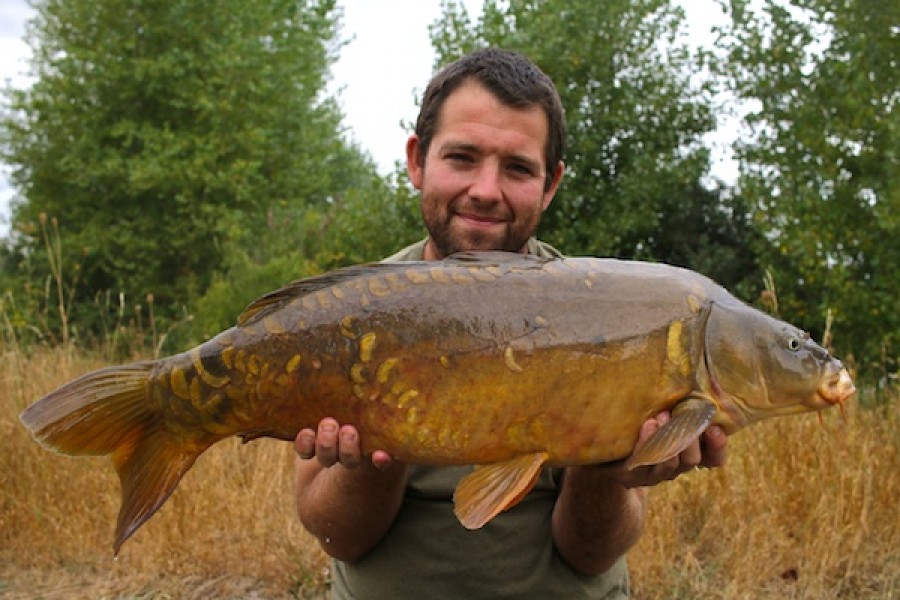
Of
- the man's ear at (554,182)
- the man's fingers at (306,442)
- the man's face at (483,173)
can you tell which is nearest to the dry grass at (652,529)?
the man's ear at (554,182)

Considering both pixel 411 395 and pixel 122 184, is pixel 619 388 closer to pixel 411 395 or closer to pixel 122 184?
pixel 411 395

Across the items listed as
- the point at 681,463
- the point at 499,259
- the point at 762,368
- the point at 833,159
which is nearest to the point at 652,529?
the point at 681,463

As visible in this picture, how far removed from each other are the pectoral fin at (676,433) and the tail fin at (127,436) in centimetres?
85

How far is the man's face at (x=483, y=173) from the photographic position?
7.52 feet

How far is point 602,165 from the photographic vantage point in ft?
40.8

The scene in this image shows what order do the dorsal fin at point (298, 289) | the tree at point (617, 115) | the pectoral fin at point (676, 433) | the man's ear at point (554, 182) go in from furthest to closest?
the tree at point (617, 115)
the man's ear at point (554, 182)
the dorsal fin at point (298, 289)
the pectoral fin at point (676, 433)

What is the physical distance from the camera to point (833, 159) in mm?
9203

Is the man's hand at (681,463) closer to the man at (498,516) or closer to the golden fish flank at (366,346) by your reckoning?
the man at (498,516)

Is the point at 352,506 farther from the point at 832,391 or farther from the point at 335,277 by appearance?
the point at 832,391

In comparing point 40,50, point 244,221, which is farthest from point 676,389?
point 40,50

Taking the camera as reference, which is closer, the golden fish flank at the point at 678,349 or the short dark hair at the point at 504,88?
the golden fish flank at the point at 678,349

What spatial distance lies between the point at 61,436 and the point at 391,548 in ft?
2.77

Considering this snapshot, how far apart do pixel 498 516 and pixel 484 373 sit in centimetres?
70

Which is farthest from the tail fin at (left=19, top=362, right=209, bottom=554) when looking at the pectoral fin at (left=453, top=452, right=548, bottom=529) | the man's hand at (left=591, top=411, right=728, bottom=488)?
the man's hand at (left=591, top=411, right=728, bottom=488)
